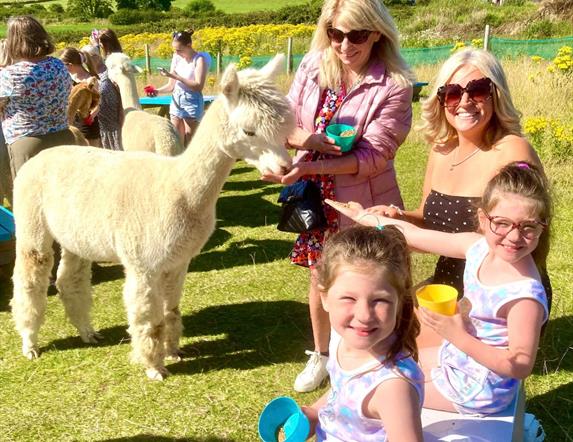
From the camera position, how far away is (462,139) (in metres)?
2.75

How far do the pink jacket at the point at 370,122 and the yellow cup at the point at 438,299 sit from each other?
109 centimetres

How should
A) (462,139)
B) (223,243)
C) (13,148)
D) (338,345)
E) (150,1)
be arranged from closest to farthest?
(338,345) → (462,139) → (13,148) → (223,243) → (150,1)

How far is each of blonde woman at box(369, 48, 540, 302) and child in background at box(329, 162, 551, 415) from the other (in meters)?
0.30

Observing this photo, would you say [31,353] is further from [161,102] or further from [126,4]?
[126,4]

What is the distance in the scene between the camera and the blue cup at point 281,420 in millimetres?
1878

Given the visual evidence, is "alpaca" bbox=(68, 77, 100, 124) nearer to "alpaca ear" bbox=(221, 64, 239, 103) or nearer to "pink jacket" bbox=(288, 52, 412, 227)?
"alpaca ear" bbox=(221, 64, 239, 103)

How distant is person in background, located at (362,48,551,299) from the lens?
255 centimetres

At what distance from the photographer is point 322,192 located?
3115 mm

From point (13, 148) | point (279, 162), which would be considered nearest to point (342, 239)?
point (279, 162)

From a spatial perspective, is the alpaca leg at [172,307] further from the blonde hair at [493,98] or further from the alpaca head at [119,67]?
the alpaca head at [119,67]

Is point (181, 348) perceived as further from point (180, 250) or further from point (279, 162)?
point (279, 162)

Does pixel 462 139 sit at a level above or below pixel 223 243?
above

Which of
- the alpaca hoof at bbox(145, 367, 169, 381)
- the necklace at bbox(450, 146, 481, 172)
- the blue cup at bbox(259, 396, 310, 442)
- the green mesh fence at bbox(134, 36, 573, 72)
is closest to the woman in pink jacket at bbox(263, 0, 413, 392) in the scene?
the necklace at bbox(450, 146, 481, 172)

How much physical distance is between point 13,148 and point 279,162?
2526 millimetres
